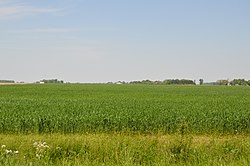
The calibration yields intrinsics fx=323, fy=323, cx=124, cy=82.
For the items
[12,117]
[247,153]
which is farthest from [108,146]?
[12,117]

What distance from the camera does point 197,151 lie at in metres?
9.27

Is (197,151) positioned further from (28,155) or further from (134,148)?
(28,155)

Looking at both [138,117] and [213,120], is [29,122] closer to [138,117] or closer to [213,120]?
[138,117]

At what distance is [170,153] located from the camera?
28.8 ft

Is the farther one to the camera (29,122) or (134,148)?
(29,122)

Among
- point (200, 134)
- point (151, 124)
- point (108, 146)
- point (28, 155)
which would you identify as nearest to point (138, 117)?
point (151, 124)

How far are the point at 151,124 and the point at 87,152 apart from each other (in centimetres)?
787

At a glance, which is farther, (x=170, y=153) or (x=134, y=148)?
(x=134, y=148)

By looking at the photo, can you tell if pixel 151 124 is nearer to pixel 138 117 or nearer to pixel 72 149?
pixel 138 117

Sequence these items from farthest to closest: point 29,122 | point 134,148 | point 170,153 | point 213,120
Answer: point 213,120 < point 29,122 < point 134,148 < point 170,153

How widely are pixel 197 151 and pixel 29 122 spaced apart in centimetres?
974

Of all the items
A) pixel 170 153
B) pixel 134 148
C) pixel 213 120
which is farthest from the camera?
pixel 213 120

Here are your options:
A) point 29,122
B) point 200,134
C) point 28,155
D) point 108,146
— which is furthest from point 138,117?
point 28,155

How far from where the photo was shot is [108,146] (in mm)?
9773
